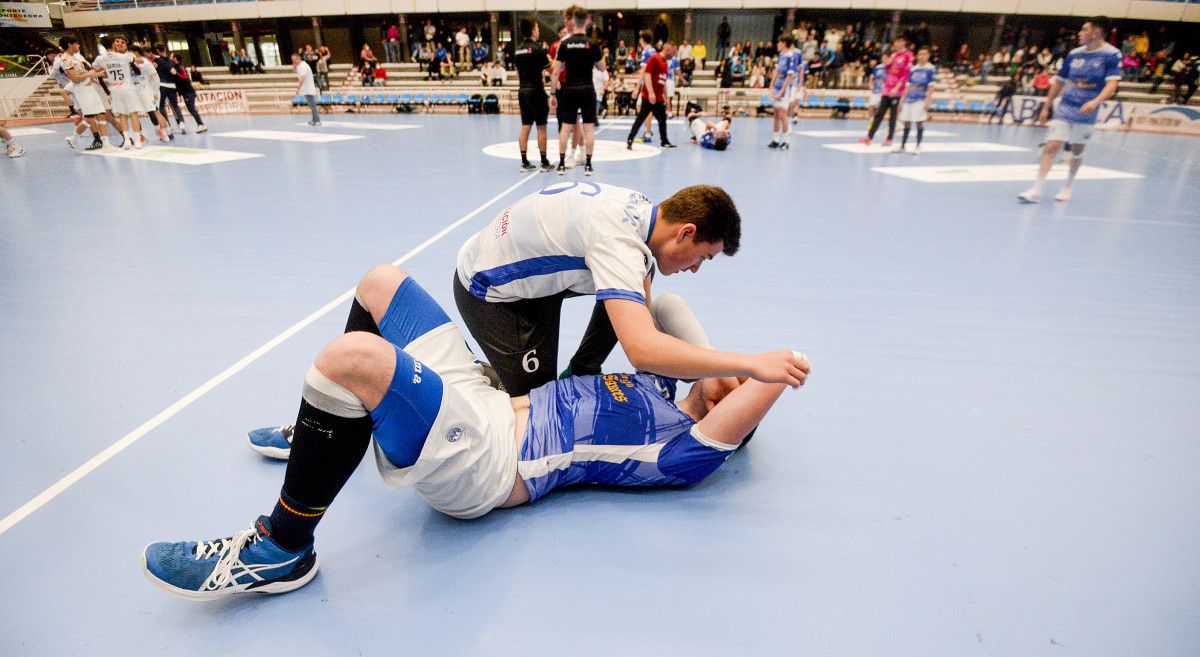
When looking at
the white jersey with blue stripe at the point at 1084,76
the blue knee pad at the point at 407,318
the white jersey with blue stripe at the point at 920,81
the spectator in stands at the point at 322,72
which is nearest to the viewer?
the blue knee pad at the point at 407,318

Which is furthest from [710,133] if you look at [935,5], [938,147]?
[935,5]

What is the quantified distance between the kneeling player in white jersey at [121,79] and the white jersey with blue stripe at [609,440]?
35.3 ft

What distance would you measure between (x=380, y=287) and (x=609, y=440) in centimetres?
83

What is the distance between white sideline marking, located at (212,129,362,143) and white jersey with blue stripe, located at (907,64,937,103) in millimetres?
9235

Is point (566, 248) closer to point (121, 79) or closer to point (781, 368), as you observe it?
point (781, 368)

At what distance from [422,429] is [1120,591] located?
5.72 feet

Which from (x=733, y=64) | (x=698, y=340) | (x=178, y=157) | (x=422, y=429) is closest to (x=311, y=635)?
(x=422, y=429)

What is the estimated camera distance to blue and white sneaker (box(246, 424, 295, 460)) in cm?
190

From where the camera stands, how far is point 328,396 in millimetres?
1225

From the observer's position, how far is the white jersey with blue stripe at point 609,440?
5.41 feet

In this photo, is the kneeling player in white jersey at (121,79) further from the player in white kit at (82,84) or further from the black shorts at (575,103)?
the black shorts at (575,103)

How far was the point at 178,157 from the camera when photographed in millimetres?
8352

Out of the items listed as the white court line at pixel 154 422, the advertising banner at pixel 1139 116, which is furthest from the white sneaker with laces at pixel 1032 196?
the advertising banner at pixel 1139 116

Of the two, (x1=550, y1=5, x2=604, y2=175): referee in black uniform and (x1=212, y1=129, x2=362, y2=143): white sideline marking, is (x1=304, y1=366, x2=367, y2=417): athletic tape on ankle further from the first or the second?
(x1=212, y1=129, x2=362, y2=143): white sideline marking
